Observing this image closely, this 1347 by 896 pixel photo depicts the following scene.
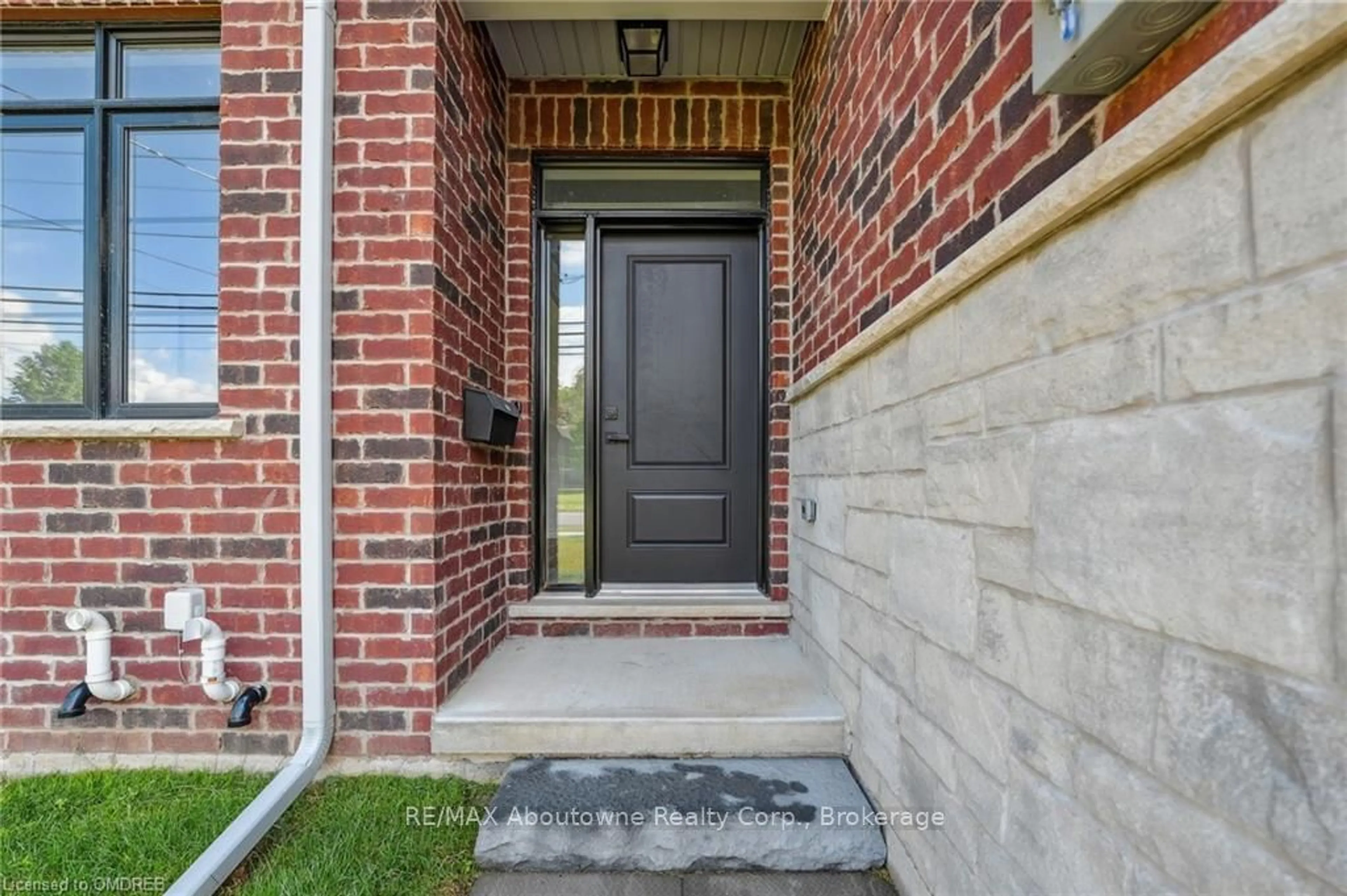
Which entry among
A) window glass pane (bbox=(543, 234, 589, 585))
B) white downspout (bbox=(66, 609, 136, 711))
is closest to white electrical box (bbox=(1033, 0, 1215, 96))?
window glass pane (bbox=(543, 234, 589, 585))

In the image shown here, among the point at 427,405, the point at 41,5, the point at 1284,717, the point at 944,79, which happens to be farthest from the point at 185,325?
the point at 1284,717

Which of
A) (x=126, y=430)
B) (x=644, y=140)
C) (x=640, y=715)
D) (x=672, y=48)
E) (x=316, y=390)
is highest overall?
(x=672, y=48)

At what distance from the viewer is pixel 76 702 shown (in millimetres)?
1913

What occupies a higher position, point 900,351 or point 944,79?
point 944,79

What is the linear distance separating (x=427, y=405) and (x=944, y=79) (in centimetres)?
173

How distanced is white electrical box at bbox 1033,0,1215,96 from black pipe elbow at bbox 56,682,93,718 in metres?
2.98

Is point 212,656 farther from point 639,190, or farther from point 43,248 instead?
point 639,190

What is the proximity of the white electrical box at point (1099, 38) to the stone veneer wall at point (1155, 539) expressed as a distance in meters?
0.18

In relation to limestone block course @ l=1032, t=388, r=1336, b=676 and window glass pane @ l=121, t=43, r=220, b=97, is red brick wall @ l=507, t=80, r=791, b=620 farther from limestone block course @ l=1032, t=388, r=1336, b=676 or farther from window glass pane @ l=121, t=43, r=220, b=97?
limestone block course @ l=1032, t=388, r=1336, b=676

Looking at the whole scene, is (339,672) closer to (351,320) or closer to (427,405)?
(427,405)

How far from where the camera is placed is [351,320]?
200 centimetres

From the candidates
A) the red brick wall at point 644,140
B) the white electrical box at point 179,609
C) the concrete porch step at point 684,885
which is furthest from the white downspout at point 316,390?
the red brick wall at point 644,140

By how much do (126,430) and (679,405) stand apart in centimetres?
211

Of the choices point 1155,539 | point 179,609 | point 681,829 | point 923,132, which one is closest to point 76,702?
point 179,609
